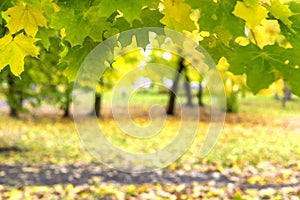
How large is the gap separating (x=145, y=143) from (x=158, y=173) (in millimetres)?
5064

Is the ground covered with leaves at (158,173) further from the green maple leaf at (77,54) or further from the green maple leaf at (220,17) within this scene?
the green maple leaf at (220,17)

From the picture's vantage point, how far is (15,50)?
202 centimetres

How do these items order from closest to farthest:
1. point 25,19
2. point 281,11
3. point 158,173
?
point 281,11 < point 25,19 < point 158,173

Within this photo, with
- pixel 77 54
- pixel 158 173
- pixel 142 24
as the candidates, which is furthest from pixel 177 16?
pixel 158 173

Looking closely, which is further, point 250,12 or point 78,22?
point 78,22

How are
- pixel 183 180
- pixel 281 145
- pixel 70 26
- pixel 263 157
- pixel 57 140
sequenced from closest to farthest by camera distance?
pixel 70 26, pixel 183 180, pixel 263 157, pixel 281 145, pixel 57 140

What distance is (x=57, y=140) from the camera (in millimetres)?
14453

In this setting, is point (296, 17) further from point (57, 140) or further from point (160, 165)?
point (57, 140)

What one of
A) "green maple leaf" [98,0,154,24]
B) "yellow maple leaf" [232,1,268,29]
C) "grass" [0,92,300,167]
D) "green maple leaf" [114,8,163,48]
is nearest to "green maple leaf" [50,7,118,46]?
"green maple leaf" [114,8,163,48]

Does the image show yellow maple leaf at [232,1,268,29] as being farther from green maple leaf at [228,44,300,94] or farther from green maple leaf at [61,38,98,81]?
green maple leaf at [61,38,98,81]

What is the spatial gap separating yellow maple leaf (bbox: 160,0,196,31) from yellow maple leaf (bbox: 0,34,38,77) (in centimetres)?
62

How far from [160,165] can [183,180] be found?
1.76 metres

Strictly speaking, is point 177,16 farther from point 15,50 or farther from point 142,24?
point 15,50

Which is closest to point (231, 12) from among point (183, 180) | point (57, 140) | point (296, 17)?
point (296, 17)
